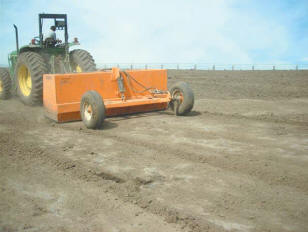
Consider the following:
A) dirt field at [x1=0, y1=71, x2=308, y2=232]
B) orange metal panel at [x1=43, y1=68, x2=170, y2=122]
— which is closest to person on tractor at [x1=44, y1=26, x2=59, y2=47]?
orange metal panel at [x1=43, y1=68, x2=170, y2=122]

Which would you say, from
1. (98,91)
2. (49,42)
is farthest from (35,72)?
(98,91)

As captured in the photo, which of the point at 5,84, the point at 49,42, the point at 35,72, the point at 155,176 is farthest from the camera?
the point at 5,84

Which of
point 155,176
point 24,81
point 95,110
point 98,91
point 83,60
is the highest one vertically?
point 83,60

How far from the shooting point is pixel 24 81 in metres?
10.2

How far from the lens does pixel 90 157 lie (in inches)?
197

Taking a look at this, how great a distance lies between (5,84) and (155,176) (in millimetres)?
8796

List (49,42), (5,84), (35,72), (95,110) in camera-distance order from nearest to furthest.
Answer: (95,110) → (35,72) → (49,42) → (5,84)

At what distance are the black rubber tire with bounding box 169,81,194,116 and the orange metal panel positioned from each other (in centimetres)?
31

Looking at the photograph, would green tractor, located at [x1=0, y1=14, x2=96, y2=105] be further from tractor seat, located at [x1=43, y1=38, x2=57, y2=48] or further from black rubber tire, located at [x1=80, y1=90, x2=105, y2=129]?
black rubber tire, located at [x1=80, y1=90, x2=105, y2=129]

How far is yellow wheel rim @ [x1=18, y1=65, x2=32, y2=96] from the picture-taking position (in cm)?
1007

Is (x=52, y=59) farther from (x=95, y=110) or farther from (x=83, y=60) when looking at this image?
(x=95, y=110)

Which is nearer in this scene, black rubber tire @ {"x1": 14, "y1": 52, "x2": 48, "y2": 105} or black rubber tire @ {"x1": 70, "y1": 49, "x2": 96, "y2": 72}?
black rubber tire @ {"x1": 14, "y1": 52, "x2": 48, "y2": 105}

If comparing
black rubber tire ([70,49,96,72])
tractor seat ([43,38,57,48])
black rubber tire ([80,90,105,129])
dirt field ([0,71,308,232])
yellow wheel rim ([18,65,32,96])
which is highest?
tractor seat ([43,38,57,48])

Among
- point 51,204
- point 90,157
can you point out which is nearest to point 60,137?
point 90,157
